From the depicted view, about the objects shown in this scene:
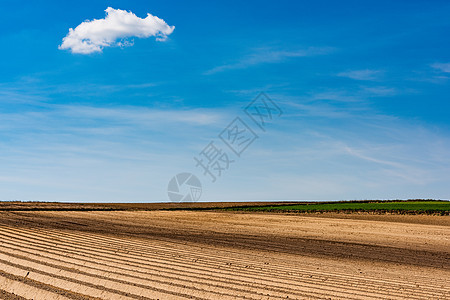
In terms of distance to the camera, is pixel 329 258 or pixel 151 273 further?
pixel 329 258

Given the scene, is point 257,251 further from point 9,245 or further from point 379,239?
point 379,239

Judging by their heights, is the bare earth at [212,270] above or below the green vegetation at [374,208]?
below

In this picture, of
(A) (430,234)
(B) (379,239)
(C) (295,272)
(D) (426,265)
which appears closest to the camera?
(C) (295,272)

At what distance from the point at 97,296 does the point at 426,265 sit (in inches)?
341

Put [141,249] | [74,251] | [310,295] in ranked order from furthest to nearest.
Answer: [141,249] → [74,251] → [310,295]

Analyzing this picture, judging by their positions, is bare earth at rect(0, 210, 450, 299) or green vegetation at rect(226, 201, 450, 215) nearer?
bare earth at rect(0, 210, 450, 299)

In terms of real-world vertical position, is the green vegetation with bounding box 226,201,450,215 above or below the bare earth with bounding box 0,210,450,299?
above

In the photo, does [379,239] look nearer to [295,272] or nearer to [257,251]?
[257,251]

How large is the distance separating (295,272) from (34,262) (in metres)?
4.66

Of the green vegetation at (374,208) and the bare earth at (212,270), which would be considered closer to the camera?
the bare earth at (212,270)

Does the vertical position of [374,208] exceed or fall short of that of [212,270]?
it exceeds it

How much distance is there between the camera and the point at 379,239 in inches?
657

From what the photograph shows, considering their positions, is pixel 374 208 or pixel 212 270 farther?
pixel 374 208

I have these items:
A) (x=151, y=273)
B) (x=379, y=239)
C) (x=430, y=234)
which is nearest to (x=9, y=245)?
(x=151, y=273)
